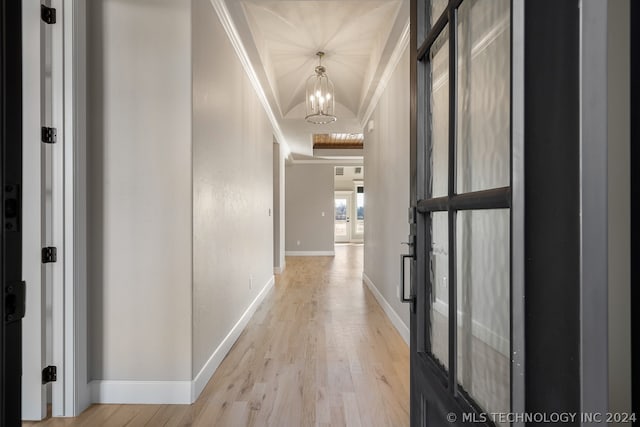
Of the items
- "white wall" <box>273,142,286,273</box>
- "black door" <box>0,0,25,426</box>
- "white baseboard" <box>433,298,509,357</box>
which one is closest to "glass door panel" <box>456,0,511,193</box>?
"white baseboard" <box>433,298,509,357</box>

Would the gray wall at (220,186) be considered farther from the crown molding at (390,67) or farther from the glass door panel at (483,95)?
the glass door panel at (483,95)

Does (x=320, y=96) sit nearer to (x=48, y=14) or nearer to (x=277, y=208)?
(x=48, y=14)

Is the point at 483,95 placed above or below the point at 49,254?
above

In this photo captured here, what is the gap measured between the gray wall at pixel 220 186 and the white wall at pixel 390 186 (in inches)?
58.1

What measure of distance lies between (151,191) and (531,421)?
207cm

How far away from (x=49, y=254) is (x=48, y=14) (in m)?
1.25

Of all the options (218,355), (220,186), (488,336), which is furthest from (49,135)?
(488,336)

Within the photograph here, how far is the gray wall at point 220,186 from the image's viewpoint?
220cm

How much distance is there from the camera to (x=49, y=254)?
1.89 meters

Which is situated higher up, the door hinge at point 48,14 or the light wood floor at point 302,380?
the door hinge at point 48,14

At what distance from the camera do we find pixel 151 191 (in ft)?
6.84

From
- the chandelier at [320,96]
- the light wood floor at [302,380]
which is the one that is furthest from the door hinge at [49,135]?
the chandelier at [320,96]

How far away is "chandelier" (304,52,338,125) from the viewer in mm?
4117
